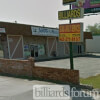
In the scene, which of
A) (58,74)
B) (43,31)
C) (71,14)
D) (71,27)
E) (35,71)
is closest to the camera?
(71,14)

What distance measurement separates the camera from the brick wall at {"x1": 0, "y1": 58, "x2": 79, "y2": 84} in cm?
970

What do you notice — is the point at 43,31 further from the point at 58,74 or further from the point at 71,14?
the point at 58,74

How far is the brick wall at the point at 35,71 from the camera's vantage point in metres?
9.70

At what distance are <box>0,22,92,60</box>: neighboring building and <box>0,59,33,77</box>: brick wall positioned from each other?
908cm

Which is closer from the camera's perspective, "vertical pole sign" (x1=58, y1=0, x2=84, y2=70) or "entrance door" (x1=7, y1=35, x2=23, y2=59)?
"vertical pole sign" (x1=58, y1=0, x2=84, y2=70)

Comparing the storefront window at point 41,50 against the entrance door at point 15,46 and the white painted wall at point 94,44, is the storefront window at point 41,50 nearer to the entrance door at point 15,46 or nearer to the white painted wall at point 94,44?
the entrance door at point 15,46

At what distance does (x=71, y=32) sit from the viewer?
9.96 metres

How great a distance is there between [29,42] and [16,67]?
14575mm

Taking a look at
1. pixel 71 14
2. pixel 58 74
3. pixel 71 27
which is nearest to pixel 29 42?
pixel 58 74

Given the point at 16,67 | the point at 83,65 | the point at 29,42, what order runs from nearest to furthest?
1. the point at 16,67
2. the point at 83,65
3. the point at 29,42

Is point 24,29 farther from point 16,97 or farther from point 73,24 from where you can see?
point 16,97

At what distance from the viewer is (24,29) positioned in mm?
24844

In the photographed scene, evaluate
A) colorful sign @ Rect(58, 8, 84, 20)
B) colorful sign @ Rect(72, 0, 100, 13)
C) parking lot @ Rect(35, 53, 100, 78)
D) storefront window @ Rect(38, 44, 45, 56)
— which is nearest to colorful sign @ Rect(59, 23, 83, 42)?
colorful sign @ Rect(58, 8, 84, 20)

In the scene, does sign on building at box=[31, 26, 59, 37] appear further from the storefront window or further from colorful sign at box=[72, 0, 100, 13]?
colorful sign at box=[72, 0, 100, 13]
